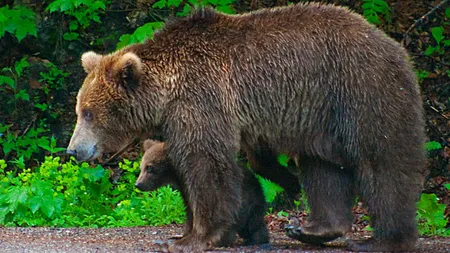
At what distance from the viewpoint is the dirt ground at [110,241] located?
6.79 metres

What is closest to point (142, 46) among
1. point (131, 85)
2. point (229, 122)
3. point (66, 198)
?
point (131, 85)

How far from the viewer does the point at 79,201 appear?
9453 mm

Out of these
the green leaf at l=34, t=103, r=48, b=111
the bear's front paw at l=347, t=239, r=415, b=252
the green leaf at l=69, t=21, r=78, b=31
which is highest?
the green leaf at l=69, t=21, r=78, b=31

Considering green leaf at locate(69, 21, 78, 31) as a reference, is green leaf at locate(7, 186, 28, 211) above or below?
below

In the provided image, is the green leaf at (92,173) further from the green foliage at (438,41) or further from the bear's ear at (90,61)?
the green foliage at (438,41)

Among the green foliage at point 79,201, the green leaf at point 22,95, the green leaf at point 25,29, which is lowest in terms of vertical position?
the green foliage at point 79,201

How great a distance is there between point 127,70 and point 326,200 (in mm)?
1871

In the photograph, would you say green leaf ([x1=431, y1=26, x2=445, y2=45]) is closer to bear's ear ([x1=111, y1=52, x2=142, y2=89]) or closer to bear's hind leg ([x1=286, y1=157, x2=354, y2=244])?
bear's hind leg ([x1=286, y1=157, x2=354, y2=244])

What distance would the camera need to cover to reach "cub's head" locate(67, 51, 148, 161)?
6.93 m

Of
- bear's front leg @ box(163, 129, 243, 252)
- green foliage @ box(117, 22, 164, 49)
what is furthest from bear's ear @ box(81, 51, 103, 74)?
green foliage @ box(117, 22, 164, 49)

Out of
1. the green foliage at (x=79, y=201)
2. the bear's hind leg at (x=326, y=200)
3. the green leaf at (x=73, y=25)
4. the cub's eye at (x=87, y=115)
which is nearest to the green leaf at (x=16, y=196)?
the green foliage at (x=79, y=201)

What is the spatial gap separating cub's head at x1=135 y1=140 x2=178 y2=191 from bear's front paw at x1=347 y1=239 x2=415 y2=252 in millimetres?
1616

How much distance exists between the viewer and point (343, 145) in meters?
6.93

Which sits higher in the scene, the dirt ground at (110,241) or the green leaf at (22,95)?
the green leaf at (22,95)
